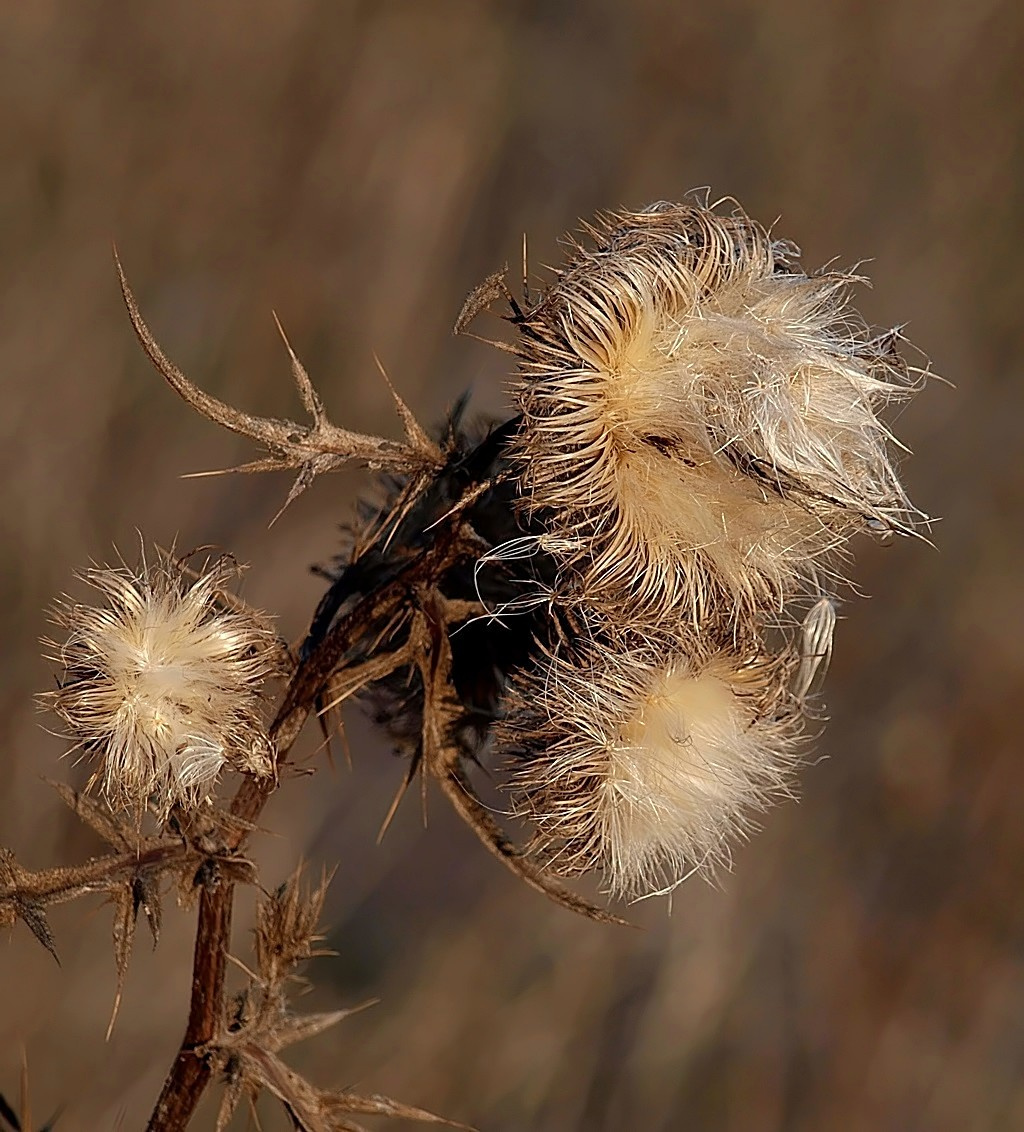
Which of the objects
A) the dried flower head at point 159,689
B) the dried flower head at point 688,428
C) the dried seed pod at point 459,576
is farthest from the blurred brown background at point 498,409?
the dried flower head at point 688,428

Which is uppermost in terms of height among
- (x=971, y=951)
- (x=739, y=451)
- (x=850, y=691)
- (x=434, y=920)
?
(x=850, y=691)

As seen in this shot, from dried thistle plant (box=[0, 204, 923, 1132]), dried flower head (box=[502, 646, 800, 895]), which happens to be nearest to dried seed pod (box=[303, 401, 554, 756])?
dried thistle plant (box=[0, 204, 923, 1132])

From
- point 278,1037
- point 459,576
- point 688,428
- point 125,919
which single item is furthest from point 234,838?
point 688,428

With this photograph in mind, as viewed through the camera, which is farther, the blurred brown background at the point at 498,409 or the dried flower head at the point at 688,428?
the blurred brown background at the point at 498,409

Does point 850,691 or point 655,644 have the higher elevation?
point 850,691

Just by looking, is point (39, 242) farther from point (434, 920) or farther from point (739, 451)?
point (739, 451)

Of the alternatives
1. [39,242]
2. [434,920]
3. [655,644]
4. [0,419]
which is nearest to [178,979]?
[434,920]

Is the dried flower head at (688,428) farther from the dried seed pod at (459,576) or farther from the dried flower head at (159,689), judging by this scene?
the dried flower head at (159,689)
